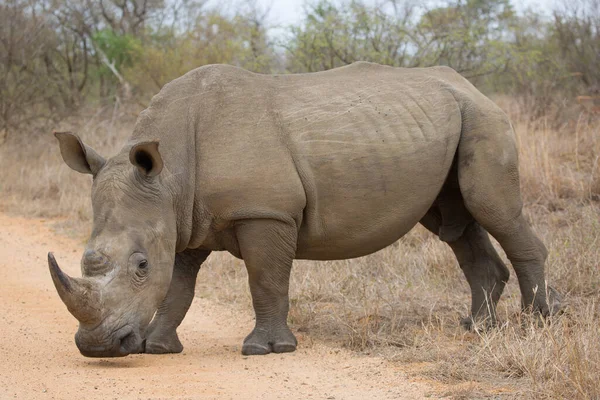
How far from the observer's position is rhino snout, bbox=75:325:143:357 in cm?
521

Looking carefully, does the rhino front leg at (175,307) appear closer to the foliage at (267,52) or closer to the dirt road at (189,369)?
the dirt road at (189,369)

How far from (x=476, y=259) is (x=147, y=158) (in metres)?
2.82

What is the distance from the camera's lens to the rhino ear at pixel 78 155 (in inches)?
222

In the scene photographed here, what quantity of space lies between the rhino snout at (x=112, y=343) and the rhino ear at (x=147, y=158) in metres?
0.94

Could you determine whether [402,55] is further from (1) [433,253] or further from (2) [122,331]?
(2) [122,331]

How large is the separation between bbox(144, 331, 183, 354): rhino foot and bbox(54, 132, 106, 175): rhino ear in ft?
3.97

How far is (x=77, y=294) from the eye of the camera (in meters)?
5.05

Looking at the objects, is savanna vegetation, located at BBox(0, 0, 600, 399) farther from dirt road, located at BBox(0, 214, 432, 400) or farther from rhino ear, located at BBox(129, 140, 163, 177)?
rhino ear, located at BBox(129, 140, 163, 177)

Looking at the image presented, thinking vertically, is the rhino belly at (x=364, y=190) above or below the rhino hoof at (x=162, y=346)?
above

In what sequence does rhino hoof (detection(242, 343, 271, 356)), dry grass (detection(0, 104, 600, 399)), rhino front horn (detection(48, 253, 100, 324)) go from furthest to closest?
1. rhino hoof (detection(242, 343, 271, 356))
2. rhino front horn (detection(48, 253, 100, 324))
3. dry grass (detection(0, 104, 600, 399))

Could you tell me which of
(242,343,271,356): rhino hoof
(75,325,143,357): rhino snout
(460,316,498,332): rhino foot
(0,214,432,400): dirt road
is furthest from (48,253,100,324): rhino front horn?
(460,316,498,332): rhino foot

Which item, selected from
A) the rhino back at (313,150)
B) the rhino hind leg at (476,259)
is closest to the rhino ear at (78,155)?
the rhino back at (313,150)

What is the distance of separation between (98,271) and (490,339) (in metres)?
2.28

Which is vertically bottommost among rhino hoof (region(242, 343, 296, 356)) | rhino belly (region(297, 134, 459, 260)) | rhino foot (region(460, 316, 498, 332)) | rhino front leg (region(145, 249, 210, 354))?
rhino foot (region(460, 316, 498, 332))
